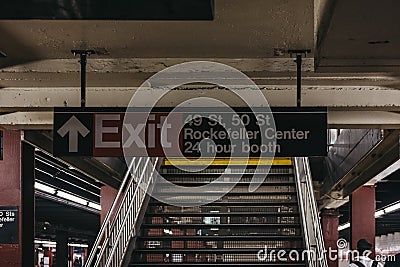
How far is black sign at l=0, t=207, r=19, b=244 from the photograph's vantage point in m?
10.0

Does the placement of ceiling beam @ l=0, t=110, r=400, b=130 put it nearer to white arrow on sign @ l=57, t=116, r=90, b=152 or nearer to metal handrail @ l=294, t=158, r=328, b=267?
metal handrail @ l=294, t=158, r=328, b=267

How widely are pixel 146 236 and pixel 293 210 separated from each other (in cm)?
231

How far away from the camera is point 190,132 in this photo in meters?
6.39

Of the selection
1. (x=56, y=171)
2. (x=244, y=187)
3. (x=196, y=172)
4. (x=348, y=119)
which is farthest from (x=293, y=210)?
(x=56, y=171)

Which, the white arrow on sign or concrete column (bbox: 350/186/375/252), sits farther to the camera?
concrete column (bbox: 350/186/375/252)

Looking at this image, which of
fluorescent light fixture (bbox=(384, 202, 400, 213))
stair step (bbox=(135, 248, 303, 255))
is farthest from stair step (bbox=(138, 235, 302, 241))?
fluorescent light fixture (bbox=(384, 202, 400, 213))

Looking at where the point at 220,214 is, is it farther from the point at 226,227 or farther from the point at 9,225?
the point at 9,225

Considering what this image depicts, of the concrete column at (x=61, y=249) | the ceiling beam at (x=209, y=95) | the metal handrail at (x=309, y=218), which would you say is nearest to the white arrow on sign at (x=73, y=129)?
the ceiling beam at (x=209, y=95)

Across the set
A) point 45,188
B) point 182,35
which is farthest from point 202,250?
point 45,188

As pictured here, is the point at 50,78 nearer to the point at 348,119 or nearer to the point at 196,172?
the point at 348,119

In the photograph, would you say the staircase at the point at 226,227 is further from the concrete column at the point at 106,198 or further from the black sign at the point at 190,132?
the concrete column at the point at 106,198

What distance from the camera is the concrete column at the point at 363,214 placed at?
1930cm

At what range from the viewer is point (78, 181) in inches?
824

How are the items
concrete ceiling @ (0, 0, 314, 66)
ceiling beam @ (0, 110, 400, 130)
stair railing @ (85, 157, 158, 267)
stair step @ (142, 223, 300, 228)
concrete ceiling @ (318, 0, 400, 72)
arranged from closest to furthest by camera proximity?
concrete ceiling @ (318, 0, 400, 72) < concrete ceiling @ (0, 0, 314, 66) < ceiling beam @ (0, 110, 400, 130) < stair railing @ (85, 157, 158, 267) < stair step @ (142, 223, 300, 228)
